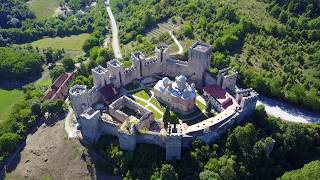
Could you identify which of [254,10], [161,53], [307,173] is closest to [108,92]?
[161,53]

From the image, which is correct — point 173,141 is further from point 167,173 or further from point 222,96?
point 222,96

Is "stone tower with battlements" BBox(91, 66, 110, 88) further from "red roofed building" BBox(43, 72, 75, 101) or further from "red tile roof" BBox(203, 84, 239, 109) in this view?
"red tile roof" BBox(203, 84, 239, 109)

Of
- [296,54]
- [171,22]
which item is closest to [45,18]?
[171,22]

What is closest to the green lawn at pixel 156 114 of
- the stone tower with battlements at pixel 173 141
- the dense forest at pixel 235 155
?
the stone tower with battlements at pixel 173 141

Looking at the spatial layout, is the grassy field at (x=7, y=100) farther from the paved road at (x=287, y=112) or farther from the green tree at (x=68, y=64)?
the paved road at (x=287, y=112)

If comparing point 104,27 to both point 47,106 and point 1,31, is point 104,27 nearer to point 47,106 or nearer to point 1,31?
point 1,31

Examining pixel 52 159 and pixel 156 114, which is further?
pixel 156 114

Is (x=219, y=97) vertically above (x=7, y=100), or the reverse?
(x=219, y=97)
